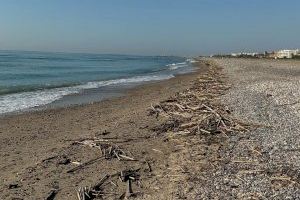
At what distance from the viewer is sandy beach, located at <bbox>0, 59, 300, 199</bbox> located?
23.8 ft

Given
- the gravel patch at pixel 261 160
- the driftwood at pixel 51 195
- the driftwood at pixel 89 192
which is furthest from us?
the driftwood at pixel 51 195

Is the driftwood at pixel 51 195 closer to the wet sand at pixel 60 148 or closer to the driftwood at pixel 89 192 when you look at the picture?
the wet sand at pixel 60 148

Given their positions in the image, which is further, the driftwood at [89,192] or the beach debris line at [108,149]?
the beach debris line at [108,149]

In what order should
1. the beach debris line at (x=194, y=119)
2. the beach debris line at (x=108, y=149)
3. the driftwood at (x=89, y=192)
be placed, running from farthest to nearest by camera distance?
the beach debris line at (x=194, y=119) < the beach debris line at (x=108, y=149) < the driftwood at (x=89, y=192)

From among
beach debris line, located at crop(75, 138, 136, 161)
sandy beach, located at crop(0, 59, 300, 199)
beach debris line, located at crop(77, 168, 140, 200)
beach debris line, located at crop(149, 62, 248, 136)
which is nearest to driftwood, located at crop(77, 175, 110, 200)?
beach debris line, located at crop(77, 168, 140, 200)

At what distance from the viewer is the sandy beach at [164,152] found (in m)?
7.27

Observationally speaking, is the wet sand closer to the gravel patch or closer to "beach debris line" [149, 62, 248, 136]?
"beach debris line" [149, 62, 248, 136]

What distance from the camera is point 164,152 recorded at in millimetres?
9766

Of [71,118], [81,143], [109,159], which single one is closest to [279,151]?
[109,159]

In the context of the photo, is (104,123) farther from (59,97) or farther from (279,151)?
(59,97)

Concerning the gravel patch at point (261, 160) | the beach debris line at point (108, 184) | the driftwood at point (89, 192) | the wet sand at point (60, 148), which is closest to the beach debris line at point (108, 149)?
the wet sand at point (60, 148)

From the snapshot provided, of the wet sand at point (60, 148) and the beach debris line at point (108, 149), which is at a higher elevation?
the beach debris line at point (108, 149)

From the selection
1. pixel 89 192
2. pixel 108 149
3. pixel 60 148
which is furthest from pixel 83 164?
pixel 89 192

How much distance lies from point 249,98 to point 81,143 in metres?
8.99
